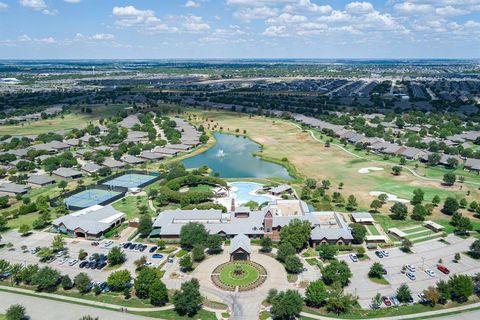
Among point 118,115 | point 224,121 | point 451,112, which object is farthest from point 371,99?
point 118,115

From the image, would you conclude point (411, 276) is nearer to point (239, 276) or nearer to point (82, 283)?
point (239, 276)

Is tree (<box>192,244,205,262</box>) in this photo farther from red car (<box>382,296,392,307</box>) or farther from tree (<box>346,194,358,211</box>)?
tree (<box>346,194,358,211</box>)

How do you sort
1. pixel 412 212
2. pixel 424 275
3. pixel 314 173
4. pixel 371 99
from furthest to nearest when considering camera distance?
pixel 371 99 < pixel 314 173 < pixel 412 212 < pixel 424 275

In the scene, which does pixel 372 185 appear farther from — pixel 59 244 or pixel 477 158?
pixel 59 244

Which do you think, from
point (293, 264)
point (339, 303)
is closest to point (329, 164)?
point (293, 264)

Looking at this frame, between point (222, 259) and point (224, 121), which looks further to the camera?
point (224, 121)

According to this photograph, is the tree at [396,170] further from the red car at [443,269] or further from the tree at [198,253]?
the tree at [198,253]

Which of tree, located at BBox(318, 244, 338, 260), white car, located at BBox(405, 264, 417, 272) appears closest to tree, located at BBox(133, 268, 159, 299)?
tree, located at BBox(318, 244, 338, 260)
